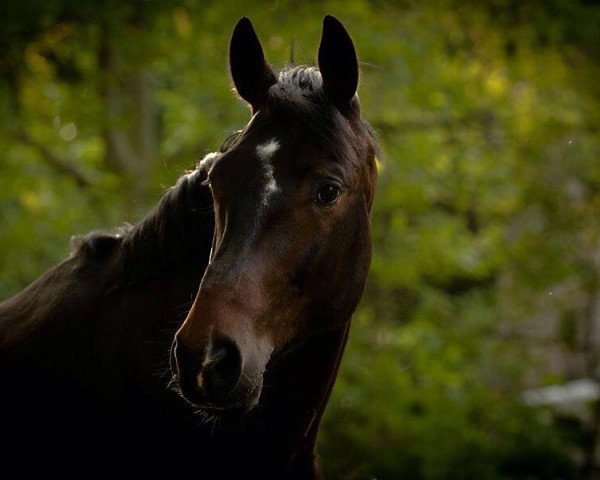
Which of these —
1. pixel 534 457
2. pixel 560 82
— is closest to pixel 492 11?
pixel 560 82

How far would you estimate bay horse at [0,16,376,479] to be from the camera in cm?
232

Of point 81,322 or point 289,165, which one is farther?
point 81,322

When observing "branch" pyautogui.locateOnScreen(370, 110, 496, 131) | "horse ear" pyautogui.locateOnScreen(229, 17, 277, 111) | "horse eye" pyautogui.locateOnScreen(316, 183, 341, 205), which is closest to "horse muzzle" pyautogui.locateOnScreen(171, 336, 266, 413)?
"horse eye" pyautogui.locateOnScreen(316, 183, 341, 205)

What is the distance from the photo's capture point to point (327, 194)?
7.93ft

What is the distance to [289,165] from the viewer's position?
2.38 metres

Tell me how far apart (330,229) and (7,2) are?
19.7ft

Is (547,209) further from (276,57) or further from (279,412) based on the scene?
(279,412)

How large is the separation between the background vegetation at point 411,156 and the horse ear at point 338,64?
17.2 ft

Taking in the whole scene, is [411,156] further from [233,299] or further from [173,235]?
[233,299]

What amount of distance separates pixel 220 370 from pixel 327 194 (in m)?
0.64

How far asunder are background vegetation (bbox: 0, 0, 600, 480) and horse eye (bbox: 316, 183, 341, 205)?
209 inches

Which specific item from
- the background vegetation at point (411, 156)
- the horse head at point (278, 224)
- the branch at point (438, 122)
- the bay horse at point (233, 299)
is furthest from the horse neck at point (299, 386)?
the branch at point (438, 122)

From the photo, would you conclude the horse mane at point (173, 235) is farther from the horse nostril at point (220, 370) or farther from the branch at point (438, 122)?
the branch at point (438, 122)

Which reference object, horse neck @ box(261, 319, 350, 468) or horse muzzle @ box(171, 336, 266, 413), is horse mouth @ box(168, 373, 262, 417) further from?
horse neck @ box(261, 319, 350, 468)
